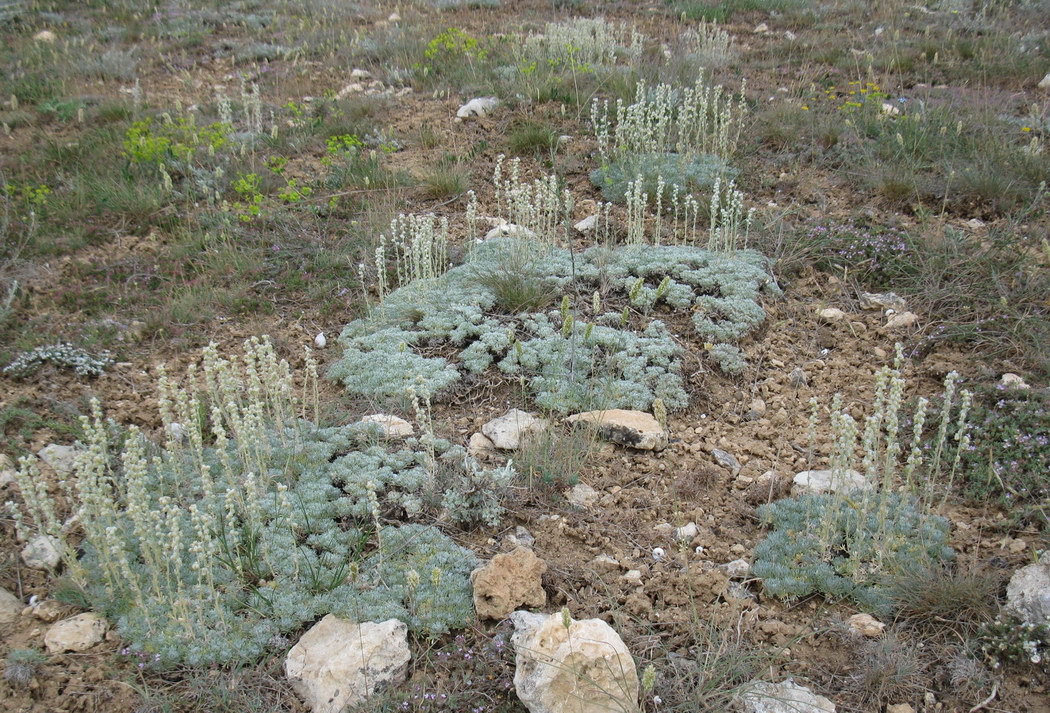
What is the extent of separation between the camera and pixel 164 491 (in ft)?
12.3

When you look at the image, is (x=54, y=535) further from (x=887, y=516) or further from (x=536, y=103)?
(x=536, y=103)

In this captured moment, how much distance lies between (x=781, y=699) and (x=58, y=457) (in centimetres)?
365

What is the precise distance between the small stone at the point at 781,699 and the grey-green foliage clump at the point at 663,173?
434cm

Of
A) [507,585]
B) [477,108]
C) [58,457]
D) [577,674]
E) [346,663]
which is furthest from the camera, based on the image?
[477,108]

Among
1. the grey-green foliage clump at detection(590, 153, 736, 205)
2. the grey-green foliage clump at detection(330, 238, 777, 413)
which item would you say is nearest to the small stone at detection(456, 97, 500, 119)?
the grey-green foliage clump at detection(590, 153, 736, 205)

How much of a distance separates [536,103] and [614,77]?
88 centimetres

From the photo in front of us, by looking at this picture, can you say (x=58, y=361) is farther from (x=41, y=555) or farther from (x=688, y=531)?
(x=688, y=531)

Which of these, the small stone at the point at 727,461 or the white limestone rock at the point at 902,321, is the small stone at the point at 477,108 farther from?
the small stone at the point at 727,461

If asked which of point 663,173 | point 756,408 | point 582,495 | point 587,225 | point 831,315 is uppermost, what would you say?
point 663,173

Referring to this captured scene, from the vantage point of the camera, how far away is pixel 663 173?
6.60 metres

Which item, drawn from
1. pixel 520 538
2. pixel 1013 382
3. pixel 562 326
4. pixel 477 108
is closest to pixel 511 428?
pixel 520 538

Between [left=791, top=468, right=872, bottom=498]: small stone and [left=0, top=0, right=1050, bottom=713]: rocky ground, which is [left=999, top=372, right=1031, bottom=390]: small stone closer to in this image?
[left=0, top=0, right=1050, bottom=713]: rocky ground

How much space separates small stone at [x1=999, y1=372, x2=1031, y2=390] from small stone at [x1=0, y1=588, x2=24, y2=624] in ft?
16.1

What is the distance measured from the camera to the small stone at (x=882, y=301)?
17.1 ft
